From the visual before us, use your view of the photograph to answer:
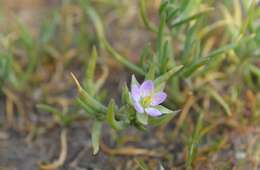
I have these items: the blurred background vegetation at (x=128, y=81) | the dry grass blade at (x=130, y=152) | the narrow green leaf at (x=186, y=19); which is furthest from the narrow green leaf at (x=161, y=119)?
the narrow green leaf at (x=186, y=19)

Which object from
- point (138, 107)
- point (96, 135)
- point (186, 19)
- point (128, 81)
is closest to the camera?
point (138, 107)

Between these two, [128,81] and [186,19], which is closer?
[186,19]

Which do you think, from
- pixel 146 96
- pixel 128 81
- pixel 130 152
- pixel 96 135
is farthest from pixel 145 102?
pixel 128 81

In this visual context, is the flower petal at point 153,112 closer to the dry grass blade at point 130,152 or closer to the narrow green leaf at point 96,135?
the narrow green leaf at point 96,135

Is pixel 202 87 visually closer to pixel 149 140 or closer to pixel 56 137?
pixel 149 140

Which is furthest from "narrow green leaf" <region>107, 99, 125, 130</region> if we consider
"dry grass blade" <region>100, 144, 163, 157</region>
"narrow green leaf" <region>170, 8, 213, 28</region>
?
"narrow green leaf" <region>170, 8, 213, 28</region>

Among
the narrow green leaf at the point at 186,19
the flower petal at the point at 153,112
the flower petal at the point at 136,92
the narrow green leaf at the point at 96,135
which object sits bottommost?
the narrow green leaf at the point at 96,135

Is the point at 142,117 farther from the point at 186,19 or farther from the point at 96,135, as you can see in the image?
the point at 186,19

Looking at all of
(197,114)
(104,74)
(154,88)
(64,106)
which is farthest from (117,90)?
(154,88)
